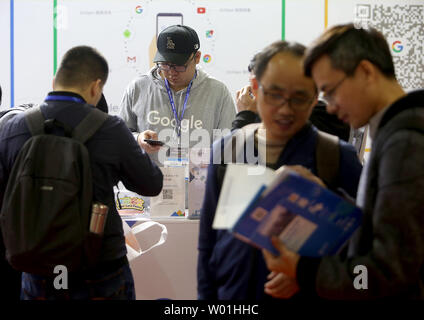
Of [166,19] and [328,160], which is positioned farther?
[166,19]

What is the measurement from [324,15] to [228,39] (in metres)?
0.90

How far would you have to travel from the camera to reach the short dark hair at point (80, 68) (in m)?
1.76

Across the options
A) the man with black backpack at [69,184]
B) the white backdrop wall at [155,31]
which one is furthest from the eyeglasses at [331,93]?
the white backdrop wall at [155,31]

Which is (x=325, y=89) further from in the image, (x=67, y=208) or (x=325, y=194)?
(x=67, y=208)

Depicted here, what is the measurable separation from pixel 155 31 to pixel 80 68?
2.56 metres

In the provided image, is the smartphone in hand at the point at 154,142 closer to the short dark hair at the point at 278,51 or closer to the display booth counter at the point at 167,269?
the display booth counter at the point at 167,269

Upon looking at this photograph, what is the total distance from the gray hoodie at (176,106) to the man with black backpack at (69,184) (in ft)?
4.33

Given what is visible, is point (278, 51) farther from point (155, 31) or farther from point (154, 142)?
point (155, 31)

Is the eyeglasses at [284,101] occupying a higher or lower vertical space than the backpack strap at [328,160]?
higher

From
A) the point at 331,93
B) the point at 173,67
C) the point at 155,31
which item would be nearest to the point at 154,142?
the point at 173,67

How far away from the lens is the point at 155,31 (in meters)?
4.21

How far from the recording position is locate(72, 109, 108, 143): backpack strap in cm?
167

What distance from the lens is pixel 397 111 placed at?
41.9 inches

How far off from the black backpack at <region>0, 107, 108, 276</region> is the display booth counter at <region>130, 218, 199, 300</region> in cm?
95
